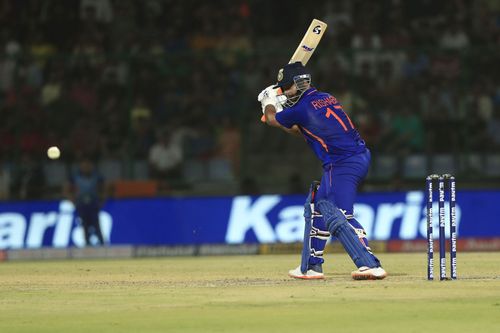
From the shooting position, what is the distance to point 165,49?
2100 centimetres

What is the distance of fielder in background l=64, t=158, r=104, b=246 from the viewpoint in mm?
17406

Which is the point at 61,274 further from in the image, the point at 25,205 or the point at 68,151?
the point at 68,151

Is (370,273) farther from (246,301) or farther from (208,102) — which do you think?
(208,102)

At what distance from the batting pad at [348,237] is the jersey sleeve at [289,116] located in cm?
83

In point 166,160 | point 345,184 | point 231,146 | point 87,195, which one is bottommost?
point 345,184

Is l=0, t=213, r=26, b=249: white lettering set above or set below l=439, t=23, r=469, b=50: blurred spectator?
below

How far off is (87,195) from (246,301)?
9.35 meters

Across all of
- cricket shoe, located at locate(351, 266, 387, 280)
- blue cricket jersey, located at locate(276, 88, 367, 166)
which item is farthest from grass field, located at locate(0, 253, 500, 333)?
blue cricket jersey, located at locate(276, 88, 367, 166)

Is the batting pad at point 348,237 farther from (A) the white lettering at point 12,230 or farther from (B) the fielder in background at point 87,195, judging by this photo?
(A) the white lettering at point 12,230

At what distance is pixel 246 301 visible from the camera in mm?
8648

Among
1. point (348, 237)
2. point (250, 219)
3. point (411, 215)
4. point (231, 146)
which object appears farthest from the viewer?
→ point (231, 146)

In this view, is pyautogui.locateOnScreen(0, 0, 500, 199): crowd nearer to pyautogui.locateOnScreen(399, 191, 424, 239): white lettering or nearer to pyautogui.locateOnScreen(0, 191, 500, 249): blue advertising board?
pyautogui.locateOnScreen(0, 191, 500, 249): blue advertising board

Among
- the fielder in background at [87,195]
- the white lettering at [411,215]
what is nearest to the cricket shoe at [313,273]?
the white lettering at [411,215]

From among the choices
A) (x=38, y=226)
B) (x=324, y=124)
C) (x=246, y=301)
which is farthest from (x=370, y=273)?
(x=38, y=226)
